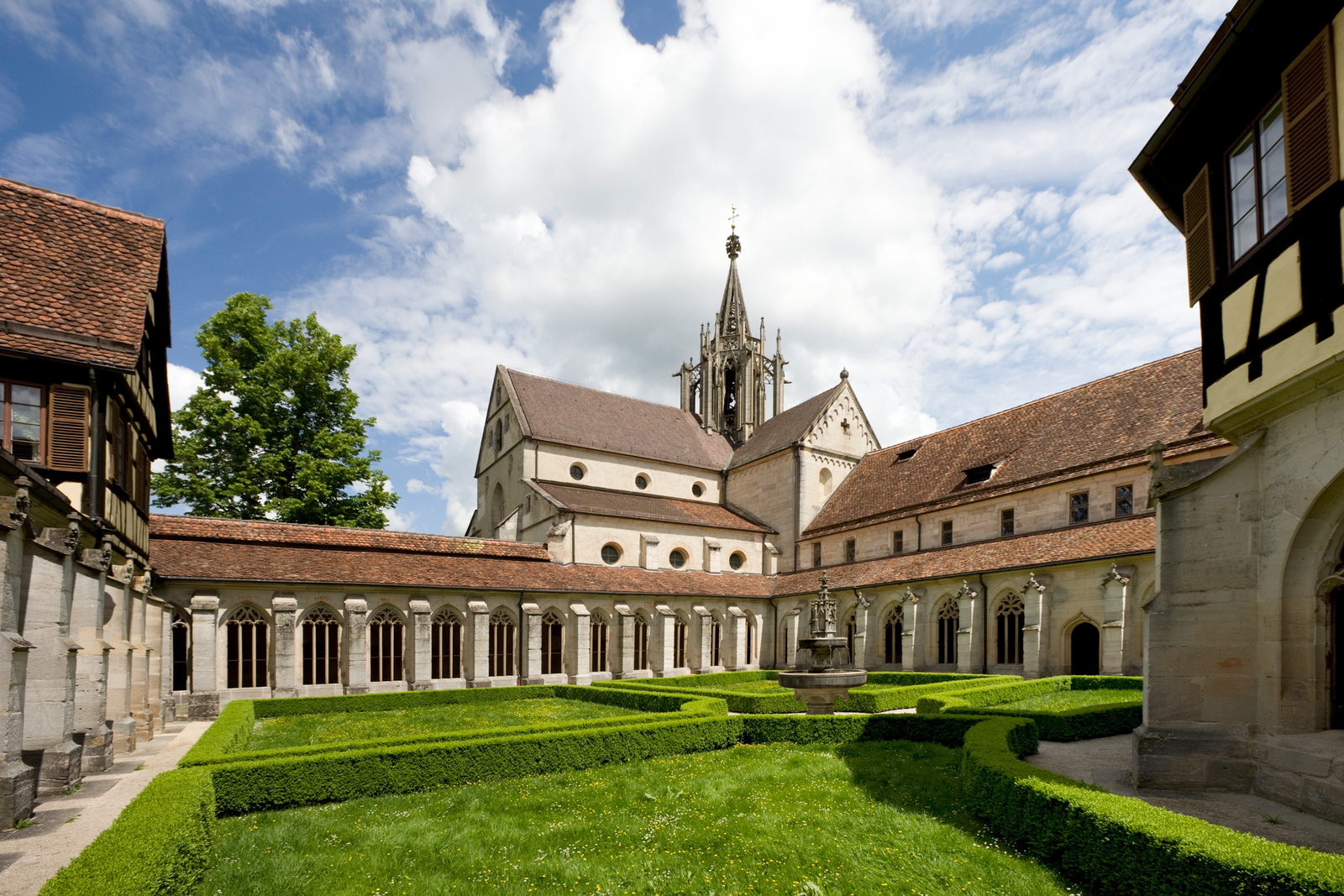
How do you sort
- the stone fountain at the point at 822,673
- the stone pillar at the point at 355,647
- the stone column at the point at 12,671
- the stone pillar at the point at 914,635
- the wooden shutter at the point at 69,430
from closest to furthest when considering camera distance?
1. the stone column at the point at 12,671
2. the wooden shutter at the point at 69,430
3. the stone fountain at the point at 822,673
4. the stone pillar at the point at 355,647
5. the stone pillar at the point at 914,635

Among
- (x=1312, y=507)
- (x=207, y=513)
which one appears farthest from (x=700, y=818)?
(x=207, y=513)

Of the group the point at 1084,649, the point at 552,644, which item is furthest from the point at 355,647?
the point at 1084,649

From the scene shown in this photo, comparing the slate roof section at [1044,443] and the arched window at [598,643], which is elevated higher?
the slate roof section at [1044,443]

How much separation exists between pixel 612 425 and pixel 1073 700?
27648 millimetres

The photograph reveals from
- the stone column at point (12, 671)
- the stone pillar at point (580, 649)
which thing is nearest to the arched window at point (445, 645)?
the stone pillar at point (580, 649)

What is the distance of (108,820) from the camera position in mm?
9539

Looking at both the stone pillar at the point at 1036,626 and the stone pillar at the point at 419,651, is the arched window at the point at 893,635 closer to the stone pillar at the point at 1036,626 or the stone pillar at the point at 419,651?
the stone pillar at the point at 1036,626

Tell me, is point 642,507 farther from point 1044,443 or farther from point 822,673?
point 822,673

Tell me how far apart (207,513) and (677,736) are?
2332 cm

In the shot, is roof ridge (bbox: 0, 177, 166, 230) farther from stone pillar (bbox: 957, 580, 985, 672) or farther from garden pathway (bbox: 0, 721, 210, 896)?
stone pillar (bbox: 957, 580, 985, 672)

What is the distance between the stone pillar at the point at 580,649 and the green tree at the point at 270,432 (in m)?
10.0

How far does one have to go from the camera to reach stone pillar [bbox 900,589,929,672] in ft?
90.1

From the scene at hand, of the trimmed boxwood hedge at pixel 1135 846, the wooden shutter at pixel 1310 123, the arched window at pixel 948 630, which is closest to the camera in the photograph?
the trimmed boxwood hedge at pixel 1135 846

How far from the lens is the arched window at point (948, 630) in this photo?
27.2 m
